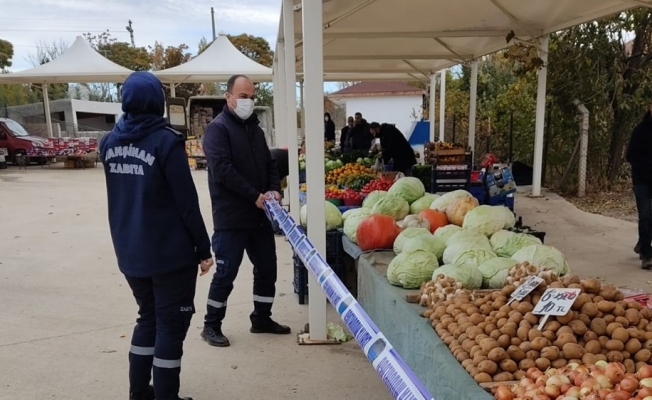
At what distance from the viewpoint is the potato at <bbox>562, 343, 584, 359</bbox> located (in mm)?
2154

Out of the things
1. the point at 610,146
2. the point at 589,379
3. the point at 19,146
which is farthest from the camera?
the point at 19,146

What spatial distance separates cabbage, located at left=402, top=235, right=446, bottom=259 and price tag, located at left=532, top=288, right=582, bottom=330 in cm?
125

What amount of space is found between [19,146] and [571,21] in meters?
19.9

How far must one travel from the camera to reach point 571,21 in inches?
301

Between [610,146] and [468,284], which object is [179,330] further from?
[610,146]

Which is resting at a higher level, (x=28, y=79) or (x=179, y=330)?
(x=28, y=79)

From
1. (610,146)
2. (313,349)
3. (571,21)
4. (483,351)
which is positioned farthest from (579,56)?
(483,351)

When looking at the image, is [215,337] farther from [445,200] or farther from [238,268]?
[445,200]

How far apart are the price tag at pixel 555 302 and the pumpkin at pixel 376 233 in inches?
74.3

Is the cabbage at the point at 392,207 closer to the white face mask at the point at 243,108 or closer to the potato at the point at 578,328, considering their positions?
the white face mask at the point at 243,108

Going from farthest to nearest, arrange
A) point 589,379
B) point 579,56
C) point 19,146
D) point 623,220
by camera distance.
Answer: point 19,146 → point 579,56 → point 623,220 → point 589,379

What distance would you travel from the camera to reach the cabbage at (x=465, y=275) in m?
3.12

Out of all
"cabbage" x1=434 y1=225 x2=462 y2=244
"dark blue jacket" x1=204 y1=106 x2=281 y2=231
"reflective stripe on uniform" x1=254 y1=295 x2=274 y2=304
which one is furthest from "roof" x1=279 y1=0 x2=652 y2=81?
"reflective stripe on uniform" x1=254 y1=295 x2=274 y2=304

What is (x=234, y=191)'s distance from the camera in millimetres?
4113
